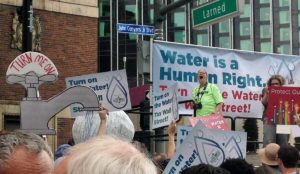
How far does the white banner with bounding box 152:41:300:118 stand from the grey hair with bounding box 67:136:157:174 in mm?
8239

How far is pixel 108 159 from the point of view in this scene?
1.89m

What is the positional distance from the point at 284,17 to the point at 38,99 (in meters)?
60.5

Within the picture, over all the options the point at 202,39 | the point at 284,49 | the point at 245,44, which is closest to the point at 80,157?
the point at 202,39

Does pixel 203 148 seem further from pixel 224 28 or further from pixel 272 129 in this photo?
pixel 224 28

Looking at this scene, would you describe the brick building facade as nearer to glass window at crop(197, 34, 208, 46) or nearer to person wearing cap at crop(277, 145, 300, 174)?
person wearing cap at crop(277, 145, 300, 174)

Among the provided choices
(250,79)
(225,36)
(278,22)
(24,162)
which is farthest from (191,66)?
(278,22)

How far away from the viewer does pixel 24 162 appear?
2.28m

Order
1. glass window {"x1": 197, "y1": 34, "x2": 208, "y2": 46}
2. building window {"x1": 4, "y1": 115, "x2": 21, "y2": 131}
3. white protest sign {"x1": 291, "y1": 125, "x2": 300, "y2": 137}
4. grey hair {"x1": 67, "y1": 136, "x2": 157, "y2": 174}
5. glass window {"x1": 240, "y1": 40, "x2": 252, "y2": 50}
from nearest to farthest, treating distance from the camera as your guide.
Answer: grey hair {"x1": 67, "y1": 136, "x2": 157, "y2": 174}, white protest sign {"x1": 291, "y1": 125, "x2": 300, "y2": 137}, building window {"x1": 4, "y1": 115, "x2": 21, "y2": 131}, glass window {"x1": 197, "y1": 34, "x2": 208, "y2": 46}, glass window {"x1": 240, "y1": 40, "x2": 252, "y2": 50}

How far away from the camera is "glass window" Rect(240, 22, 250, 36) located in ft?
202

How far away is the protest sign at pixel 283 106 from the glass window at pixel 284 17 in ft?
184

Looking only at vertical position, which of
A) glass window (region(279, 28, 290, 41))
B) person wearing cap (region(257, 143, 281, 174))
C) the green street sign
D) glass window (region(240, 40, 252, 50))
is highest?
glass window (region(279, 28, 290, 41))

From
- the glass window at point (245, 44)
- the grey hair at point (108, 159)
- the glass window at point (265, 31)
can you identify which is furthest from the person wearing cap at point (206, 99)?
the glass window at point (265, 31)

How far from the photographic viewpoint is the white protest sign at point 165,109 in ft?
25.3

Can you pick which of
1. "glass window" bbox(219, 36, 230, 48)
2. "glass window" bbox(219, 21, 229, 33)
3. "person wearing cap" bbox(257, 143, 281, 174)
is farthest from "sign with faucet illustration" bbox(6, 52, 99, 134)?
"glass window" bbox(219, 21, 229, 33)
